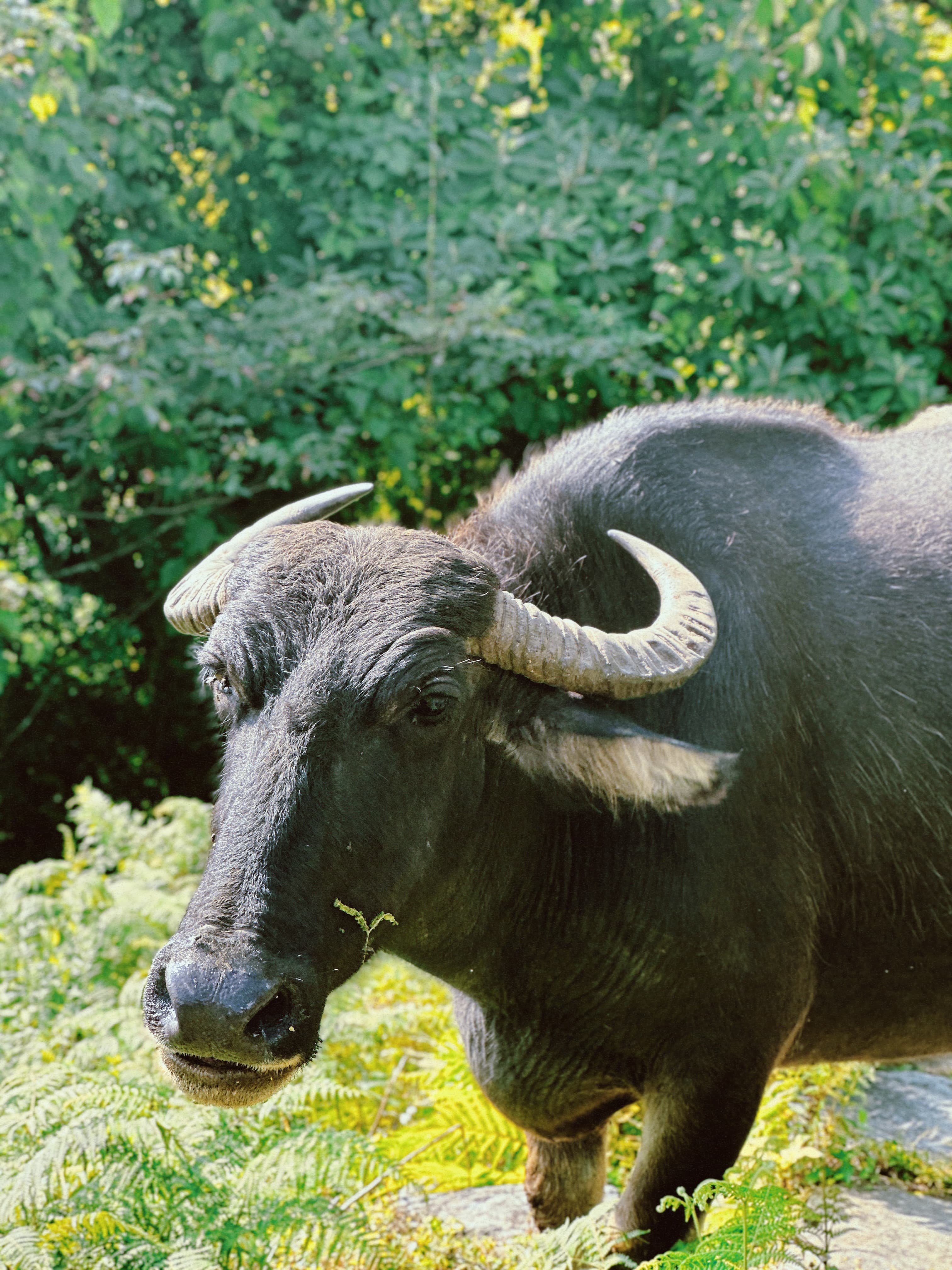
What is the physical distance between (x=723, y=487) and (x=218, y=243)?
6093 millimetres

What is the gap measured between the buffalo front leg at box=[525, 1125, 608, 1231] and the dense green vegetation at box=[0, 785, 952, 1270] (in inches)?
6.7

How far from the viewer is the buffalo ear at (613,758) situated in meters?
2.98

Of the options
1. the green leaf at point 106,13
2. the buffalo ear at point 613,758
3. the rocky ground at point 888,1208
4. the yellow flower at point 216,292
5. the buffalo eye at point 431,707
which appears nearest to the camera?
the buffalo eye at point 431,707

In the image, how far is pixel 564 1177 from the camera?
4.02 m

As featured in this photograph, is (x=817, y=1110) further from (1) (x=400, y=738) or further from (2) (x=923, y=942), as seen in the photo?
(1) (x=400, y=738)

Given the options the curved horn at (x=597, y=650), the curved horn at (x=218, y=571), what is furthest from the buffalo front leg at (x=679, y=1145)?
the curved horn at (x=218, y=571)

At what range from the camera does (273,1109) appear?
413 cm

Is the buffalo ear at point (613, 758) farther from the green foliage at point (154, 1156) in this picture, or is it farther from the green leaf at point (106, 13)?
the green leaf at point (106, 13)

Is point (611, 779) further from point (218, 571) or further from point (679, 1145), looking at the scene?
point (218, 571)

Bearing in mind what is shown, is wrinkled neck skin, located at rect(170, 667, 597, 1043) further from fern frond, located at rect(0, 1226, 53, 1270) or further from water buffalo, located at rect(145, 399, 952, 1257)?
fern frond, located at rect(0, 1226, 53, 1270)

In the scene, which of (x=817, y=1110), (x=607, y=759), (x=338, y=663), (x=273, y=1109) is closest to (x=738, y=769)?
(x=607, y=759)

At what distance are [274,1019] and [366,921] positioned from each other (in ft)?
1.11

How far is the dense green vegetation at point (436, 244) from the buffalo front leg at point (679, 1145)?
5.02 m

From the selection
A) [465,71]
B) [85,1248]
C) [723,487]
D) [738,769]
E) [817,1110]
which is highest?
[465,71]
